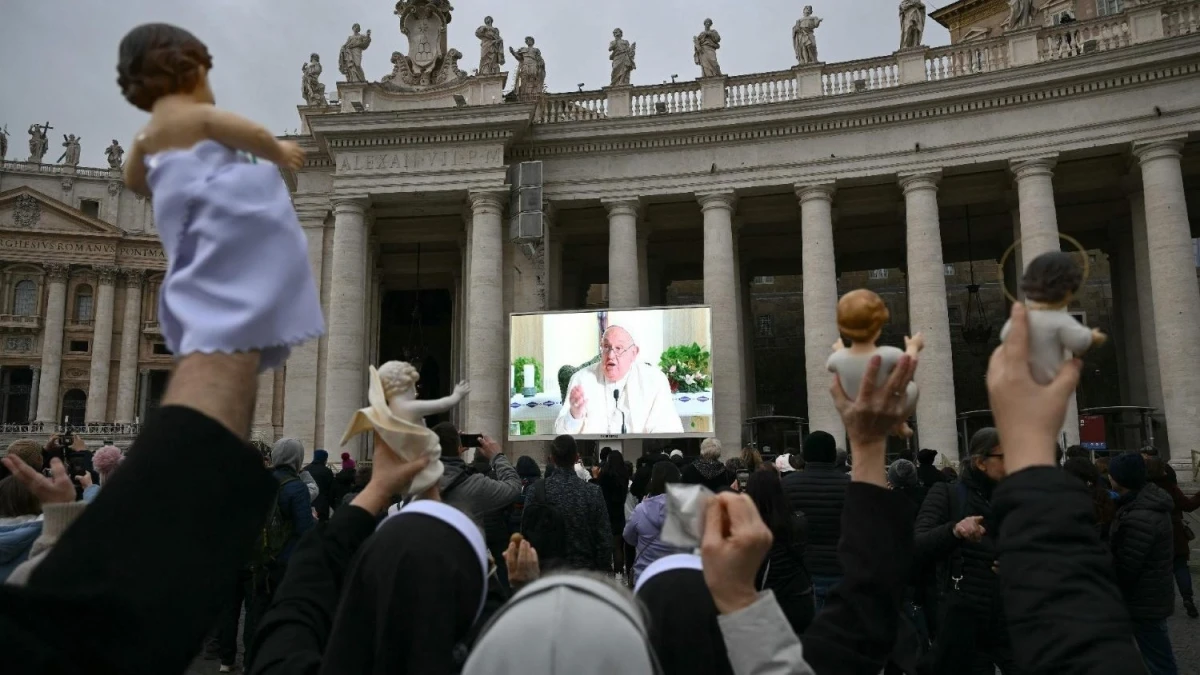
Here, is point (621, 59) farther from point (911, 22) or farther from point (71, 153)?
point (71, 153)

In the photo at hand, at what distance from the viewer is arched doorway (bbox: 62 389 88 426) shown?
55000 millimetres

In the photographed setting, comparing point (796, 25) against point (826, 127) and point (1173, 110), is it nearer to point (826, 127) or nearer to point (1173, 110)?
point (826, 127)

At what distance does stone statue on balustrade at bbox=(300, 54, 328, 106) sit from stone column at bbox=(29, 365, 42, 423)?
4168 centimetres

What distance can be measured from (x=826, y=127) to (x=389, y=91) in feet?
41.7

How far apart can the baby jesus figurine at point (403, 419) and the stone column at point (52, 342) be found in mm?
62346

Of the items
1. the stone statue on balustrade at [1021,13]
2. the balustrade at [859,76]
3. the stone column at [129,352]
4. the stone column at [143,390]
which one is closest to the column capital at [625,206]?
the balustrade at [859,76]

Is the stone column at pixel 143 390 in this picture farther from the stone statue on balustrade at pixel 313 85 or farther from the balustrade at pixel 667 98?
the balustrade at pixel 667 98

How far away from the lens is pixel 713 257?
22047 mm

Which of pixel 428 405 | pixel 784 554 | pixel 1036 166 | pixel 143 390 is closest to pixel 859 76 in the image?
pixel 1036 166

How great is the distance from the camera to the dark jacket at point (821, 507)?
630 cm

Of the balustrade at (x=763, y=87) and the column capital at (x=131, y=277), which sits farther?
the column capital at (x=131, y=277)

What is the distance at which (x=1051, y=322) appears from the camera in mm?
1589

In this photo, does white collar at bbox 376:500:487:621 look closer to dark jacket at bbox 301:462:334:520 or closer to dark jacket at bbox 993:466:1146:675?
dark jacket at bbox 993:466:1146:675


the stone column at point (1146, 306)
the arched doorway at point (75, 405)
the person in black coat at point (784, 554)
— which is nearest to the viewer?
the person in black coat at point (784, 554)
